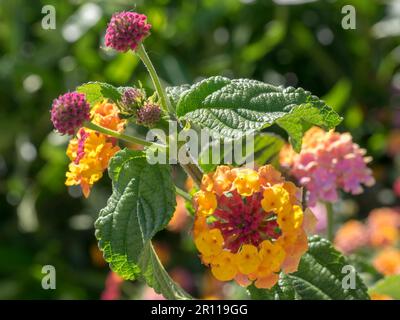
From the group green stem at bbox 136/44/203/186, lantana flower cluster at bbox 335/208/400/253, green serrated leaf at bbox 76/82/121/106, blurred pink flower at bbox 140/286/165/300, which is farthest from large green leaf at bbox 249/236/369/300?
lantana flower cluster at bbox 335/208/400/253

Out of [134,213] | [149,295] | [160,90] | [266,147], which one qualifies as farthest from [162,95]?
[149,295]

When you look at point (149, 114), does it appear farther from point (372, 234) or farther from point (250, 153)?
point (372, 234)

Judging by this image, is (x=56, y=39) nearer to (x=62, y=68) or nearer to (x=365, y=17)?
(x=62, y=68)

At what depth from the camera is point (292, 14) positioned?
89.0 inches

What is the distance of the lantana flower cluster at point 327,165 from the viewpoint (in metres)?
1.00

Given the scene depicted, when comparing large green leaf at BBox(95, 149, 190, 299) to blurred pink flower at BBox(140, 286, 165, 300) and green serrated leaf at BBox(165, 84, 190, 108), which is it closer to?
green serrated leaf at BBox(165, 84, 190, 108)

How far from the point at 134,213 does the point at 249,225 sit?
0.11 metres

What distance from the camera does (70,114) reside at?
75cm

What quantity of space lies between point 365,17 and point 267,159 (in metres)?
1.39

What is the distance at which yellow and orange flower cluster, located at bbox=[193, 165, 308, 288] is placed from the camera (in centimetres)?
74

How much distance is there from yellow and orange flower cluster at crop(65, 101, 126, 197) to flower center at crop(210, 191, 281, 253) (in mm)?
129

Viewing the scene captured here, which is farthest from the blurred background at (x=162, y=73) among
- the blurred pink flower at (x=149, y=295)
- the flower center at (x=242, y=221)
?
the flower center at (x=242, y=221)

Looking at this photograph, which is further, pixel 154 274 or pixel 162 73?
pixel 162 73

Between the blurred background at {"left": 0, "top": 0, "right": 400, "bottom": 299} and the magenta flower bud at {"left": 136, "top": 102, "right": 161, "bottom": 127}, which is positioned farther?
the blurred background at {"left": 0, "top": 0, "right": 400, "bottom": 299}
